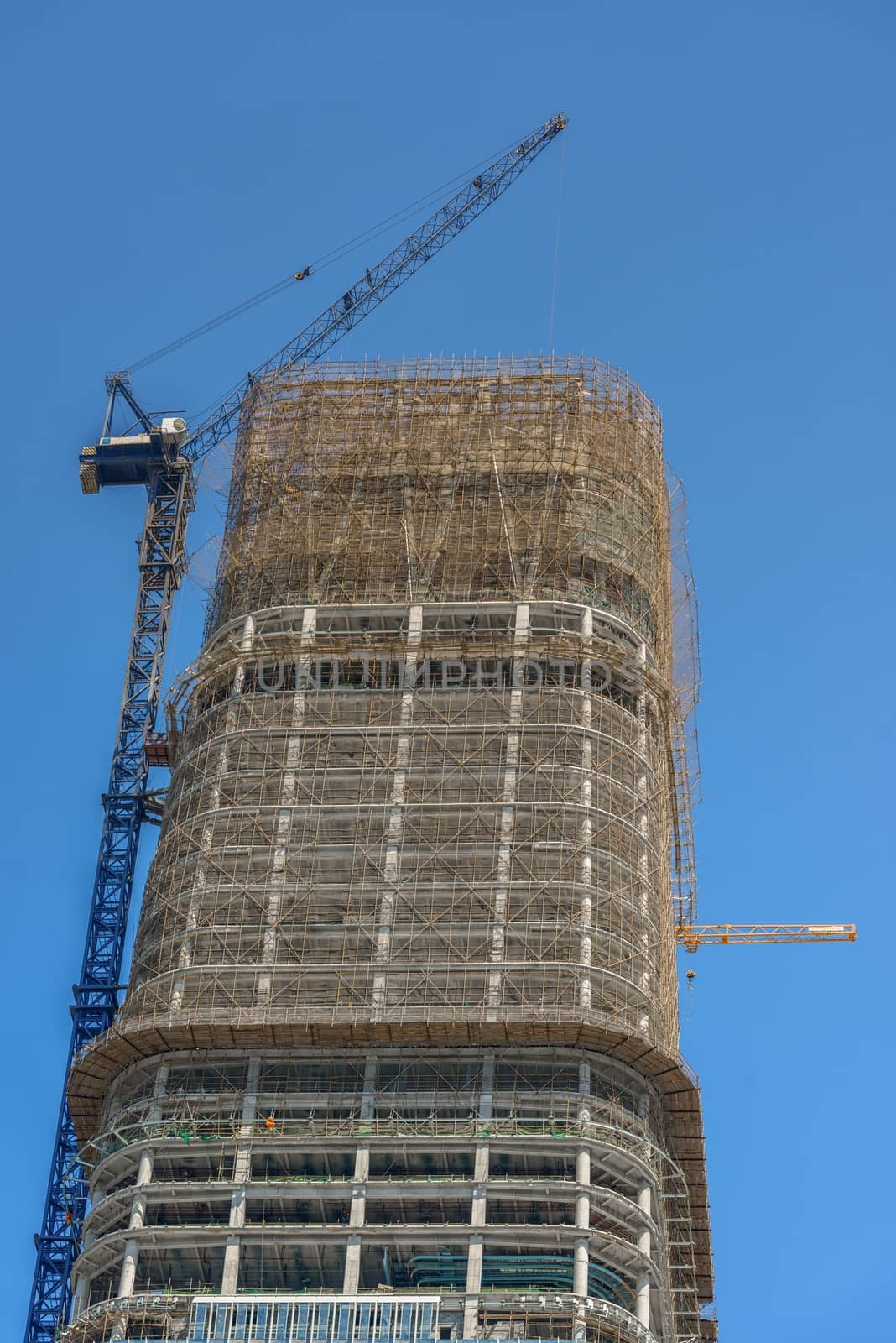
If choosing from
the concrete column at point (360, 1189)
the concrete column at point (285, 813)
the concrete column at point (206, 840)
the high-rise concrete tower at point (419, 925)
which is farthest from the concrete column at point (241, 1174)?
the concrete column at point (206, 840)

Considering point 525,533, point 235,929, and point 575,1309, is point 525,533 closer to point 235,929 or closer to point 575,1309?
point 235,929

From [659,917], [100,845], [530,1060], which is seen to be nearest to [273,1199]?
→ [530,1060]

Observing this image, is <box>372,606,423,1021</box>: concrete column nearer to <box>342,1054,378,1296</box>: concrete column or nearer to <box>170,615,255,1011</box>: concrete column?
<box>342,1054,378,1296</box>: concrete column

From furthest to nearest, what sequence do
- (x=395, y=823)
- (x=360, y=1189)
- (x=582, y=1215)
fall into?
(x=395, y=823) → (x=360, y=1189) → (x=582, y=1215)

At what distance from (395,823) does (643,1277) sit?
1219 inches

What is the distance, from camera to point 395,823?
154375mm

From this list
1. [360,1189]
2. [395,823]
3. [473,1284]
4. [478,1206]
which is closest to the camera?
[473,1284]

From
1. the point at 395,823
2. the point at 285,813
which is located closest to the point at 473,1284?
the point at 395,823

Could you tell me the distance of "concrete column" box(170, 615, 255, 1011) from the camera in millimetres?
150500

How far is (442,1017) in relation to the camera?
144 meters

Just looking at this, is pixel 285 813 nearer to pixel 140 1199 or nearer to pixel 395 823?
pixel 395 823

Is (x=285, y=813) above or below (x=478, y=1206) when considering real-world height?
above

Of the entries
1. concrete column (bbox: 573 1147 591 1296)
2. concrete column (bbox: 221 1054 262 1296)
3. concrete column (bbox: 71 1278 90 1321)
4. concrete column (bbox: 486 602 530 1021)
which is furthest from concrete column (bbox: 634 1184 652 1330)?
concrete column (bbox: 71 1278 90 1321)

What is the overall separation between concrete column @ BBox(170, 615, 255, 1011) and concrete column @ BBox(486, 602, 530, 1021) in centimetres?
1734
